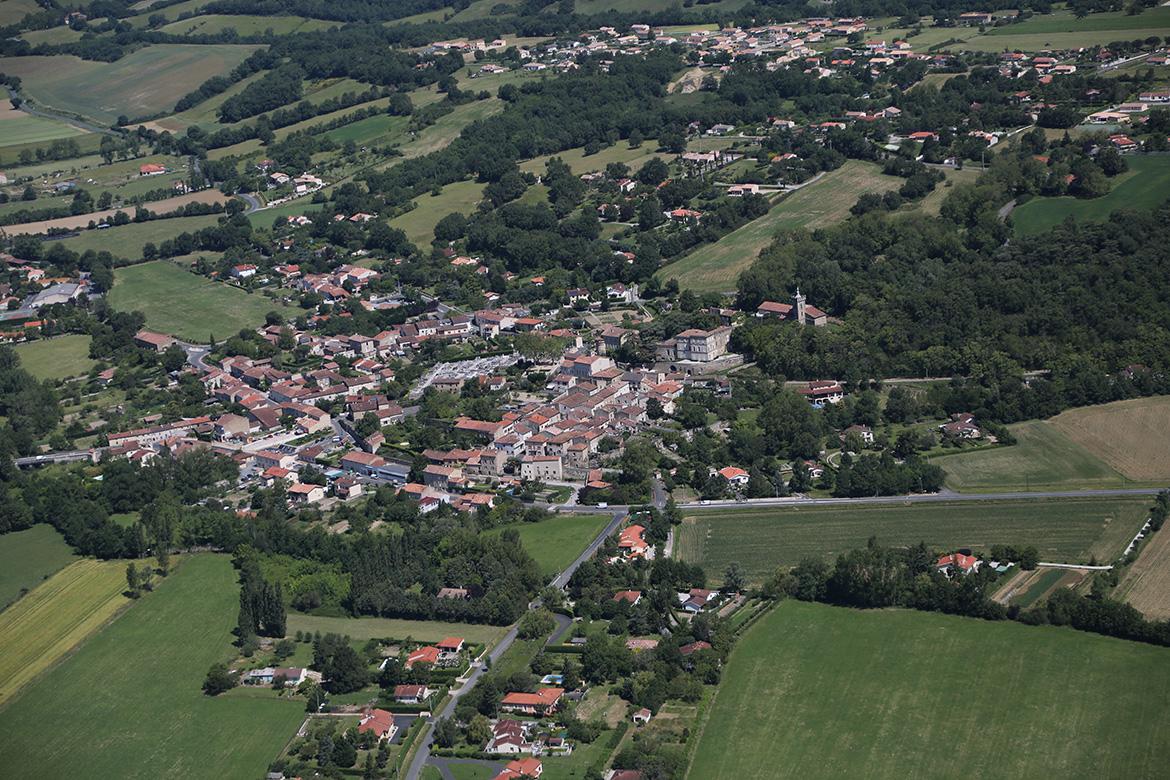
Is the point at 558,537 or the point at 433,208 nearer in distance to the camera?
the point at 558,537

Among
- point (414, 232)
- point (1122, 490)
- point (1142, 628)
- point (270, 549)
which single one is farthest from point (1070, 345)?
point (414, 232)

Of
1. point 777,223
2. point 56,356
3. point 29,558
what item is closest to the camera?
point 29,558

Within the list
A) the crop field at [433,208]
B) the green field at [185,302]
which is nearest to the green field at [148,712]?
the green field at [185,302]

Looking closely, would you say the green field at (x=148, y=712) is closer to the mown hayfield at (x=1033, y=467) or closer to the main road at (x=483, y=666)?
the main road at (x=483, y=666)

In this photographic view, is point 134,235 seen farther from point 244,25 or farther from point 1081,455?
point 1081,455

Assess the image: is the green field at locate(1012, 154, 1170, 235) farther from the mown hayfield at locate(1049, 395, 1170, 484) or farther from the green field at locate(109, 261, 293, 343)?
the green field at locate(109, 261, 293, 343)

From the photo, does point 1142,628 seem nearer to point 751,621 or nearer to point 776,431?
point 751,621

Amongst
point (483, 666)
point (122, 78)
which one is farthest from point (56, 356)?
point (122, 78)

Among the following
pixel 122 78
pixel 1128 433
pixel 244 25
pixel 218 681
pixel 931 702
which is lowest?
pixel 1128 433
